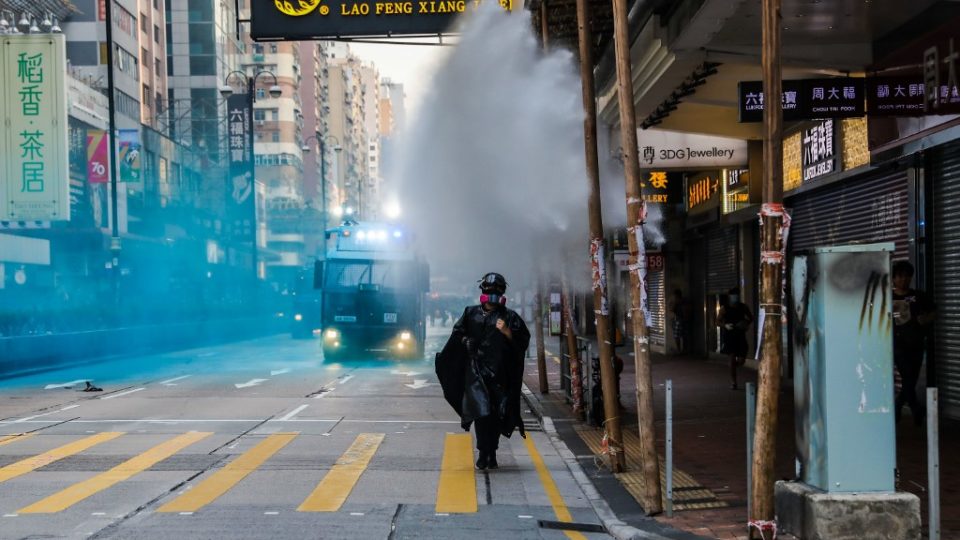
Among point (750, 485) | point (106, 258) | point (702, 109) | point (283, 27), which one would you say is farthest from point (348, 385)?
point (106, 258)

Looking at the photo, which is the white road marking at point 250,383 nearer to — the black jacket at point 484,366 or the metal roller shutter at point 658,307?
the black jacket at point 484,366

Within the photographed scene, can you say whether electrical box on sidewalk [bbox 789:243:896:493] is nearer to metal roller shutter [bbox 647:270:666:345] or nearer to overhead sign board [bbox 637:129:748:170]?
overhead sign board [bbox 637:129:748:170]

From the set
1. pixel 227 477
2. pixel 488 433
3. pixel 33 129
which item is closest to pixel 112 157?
pixel 33 129

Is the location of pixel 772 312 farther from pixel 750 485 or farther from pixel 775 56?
pixel 775 56

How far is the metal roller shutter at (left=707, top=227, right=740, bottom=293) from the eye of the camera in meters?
25.1

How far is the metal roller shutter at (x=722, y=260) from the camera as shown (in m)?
25.1

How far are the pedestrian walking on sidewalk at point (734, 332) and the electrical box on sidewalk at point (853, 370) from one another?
12059mm

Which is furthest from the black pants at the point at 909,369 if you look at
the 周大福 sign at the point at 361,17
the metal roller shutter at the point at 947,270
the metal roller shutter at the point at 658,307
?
the metal roller shutter at the point at 658,307

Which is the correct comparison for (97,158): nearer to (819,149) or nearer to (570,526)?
(819,149)

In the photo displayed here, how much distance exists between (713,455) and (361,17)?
39.2ft

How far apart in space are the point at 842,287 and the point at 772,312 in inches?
18.4

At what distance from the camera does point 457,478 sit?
1014 centimetres

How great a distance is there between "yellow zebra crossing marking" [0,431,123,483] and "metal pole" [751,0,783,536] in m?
6.52

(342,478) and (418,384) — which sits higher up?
(342,478)
